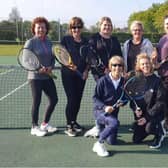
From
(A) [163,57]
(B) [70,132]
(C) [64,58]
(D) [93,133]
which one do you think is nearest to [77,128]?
(B) [70,132]

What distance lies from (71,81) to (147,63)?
1.22 m

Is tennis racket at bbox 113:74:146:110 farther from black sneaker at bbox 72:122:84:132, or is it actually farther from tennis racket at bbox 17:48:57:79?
tennis racket at bbox 17:48:57:79

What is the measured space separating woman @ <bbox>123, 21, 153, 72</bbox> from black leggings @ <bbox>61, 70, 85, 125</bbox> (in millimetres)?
768

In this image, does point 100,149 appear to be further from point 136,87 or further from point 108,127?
point 136,87

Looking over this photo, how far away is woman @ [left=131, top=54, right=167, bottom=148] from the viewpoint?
18.9 feet

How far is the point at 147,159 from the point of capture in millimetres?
5297

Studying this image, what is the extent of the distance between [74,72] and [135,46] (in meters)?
0.96

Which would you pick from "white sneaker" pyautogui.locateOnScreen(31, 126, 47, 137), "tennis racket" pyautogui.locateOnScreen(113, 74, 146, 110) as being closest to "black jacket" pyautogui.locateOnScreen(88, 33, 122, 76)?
"tennis racket" pyautogui.locateOnScreen(113, 74, 146, 110)

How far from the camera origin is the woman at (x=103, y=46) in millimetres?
6121

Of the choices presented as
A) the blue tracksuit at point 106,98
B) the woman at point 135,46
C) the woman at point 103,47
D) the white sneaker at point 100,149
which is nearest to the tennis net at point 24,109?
the woman at point 103,47

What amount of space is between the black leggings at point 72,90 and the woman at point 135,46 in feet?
2.52

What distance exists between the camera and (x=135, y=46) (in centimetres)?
611

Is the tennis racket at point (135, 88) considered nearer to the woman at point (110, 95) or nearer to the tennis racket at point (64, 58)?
the woman at point (110, 95)

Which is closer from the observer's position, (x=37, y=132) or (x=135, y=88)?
(x=135, y=88)
